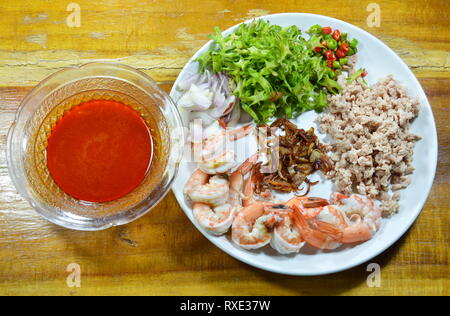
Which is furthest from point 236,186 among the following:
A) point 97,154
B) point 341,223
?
point 97,154

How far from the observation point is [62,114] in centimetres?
252

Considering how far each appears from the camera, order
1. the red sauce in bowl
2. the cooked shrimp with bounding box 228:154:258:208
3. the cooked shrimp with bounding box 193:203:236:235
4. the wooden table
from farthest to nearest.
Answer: the wooden table → the cooked shrimp with bounding box 228:154:258:208 → the cooked shrimp with bounding box 193:203:236:235 → the red sauce in bowl

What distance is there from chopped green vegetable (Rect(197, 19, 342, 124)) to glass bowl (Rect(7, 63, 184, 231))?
16.7 inches

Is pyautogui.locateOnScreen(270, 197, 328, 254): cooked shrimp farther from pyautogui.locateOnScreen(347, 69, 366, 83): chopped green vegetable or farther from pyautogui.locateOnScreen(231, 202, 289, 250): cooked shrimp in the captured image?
pyautogui.locateOnScreen(347, 69, 366, 83): chopped green vegetable

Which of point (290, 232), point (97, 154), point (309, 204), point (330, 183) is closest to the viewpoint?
point (97, 154)

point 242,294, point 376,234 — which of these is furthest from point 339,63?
point 242,294

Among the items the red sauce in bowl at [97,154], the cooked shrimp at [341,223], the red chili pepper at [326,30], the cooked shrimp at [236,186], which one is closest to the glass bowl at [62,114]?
the red sauce in bowl at [97,154]

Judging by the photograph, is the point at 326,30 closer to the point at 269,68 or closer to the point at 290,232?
the point at 269,68

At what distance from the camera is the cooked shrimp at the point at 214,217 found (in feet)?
8.30

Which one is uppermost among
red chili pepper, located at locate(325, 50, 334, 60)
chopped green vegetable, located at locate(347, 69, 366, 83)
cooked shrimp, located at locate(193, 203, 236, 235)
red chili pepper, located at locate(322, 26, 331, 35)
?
red chili pepper, located at locate(322, 26, 331, 35)

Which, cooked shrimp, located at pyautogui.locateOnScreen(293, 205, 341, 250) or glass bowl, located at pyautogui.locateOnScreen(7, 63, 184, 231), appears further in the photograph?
cooked shrimp, located at pyautogui.locateOnScreen(293, 205, 341, 250)

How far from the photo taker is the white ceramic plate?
8.45 ft

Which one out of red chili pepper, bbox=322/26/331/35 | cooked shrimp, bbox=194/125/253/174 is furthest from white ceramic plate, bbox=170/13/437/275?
cooked shrimp, bbox=194/125/253/174

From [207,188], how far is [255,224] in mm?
326
